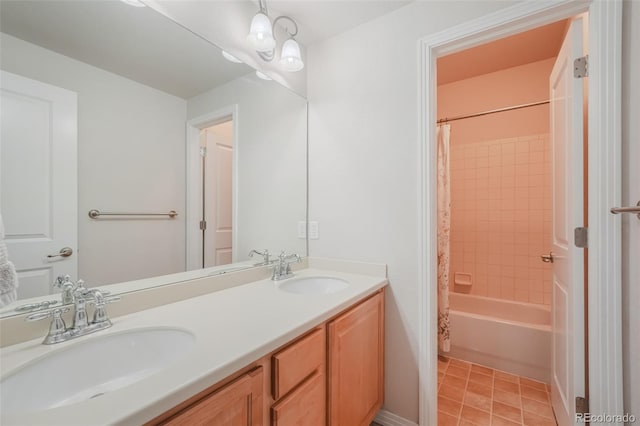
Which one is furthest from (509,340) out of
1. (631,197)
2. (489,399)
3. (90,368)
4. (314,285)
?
(90,368)

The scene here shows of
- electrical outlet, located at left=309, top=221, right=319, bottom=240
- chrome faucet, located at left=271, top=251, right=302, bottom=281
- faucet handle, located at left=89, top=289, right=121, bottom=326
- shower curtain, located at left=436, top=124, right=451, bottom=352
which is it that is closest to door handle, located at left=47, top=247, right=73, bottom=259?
faucet handle, located at left=89, top=289, right=121, bottom=326

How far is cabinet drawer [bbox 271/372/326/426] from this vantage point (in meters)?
0.81

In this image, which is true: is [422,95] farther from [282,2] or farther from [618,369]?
[618,369]

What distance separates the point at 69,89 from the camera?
2.89ft

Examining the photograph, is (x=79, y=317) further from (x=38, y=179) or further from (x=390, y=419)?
(x=390, y=419)

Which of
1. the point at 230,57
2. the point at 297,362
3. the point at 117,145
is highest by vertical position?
the point at 230,57

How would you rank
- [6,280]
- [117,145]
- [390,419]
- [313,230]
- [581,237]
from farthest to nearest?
[313,230] < [390,419] < [581,237] < [117,145] < [6,280]

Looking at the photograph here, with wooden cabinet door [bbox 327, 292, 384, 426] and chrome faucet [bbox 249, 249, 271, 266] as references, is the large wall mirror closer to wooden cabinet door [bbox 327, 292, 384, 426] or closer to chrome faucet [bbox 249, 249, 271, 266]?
chrome faucet [bbox 249, 249, 271, 266]

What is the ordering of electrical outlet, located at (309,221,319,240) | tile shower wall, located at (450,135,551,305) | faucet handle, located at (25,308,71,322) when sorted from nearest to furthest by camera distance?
faucet handle, located at (25,308,71,322)
electrical outlet, located at (309,221,319,240)
tile shower wall, located at (450,135,551,305)

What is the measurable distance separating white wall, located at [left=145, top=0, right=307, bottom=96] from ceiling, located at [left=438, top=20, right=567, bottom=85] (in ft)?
4.76

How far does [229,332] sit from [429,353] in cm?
108

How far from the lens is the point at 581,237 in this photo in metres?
1.15

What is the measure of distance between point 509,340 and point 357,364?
4.71 ft

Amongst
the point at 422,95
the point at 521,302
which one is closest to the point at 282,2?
the point at 422,95
